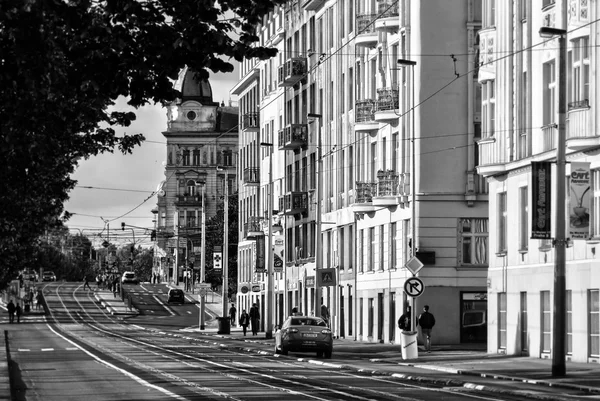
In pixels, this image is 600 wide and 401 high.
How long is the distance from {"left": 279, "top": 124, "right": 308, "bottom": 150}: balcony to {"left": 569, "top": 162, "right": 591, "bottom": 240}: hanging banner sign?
47162mm

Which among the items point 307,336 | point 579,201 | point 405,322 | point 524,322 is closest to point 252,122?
point 307,336

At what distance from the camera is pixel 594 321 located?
4112 cm

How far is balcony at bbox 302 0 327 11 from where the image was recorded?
8059 centimetres

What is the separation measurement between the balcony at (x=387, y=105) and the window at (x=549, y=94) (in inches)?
688

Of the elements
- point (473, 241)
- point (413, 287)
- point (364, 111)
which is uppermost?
point (364, 111)

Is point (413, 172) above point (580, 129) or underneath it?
underneath

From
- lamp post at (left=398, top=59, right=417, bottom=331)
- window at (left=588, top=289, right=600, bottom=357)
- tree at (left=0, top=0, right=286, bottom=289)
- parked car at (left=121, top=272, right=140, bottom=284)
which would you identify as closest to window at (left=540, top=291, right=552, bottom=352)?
window at (left=588, top=289, right=600, bottom=357)

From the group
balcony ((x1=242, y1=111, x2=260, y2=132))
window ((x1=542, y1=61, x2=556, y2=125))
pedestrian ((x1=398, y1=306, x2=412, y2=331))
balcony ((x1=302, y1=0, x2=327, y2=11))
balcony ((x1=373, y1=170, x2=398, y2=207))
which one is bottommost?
pedestrian ((x1=398, y1=306, x2=412, y2=331))

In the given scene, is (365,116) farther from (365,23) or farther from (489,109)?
(489,109)

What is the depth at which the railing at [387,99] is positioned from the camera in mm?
63125

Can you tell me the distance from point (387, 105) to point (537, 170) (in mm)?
24883

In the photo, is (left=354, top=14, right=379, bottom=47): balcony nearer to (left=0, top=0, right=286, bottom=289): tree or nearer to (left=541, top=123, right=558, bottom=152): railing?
(left=541, top=123, right=558, bottom=152): railing

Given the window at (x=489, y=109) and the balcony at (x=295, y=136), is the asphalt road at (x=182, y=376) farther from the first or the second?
the balcony at (x=295, y=136)

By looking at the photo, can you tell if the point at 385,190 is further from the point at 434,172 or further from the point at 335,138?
the point at 335,138
